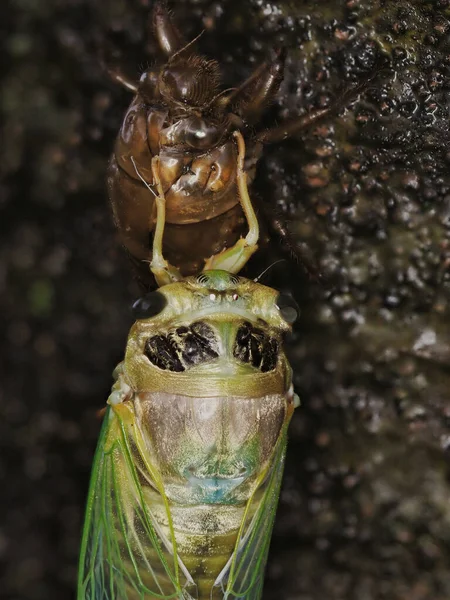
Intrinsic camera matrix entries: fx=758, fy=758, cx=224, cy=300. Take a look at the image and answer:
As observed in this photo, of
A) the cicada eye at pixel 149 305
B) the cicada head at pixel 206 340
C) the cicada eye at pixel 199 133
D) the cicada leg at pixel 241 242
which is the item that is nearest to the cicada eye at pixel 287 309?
the cicada head at pixel 206 340

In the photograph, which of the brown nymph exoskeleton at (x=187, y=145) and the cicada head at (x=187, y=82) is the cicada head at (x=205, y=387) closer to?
the brown nymph exoskeleton at (x=187, y=145)

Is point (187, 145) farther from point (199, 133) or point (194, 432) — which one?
point (194, 432)

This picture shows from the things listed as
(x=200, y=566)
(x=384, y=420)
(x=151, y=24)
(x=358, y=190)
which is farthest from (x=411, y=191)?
(x=200, y=566)

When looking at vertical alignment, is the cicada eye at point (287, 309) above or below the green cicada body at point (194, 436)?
above

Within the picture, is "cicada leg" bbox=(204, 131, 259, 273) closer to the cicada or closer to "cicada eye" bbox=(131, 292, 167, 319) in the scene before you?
the cicada

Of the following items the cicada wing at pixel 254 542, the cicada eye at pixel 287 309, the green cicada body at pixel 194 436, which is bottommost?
the cicada wing at pixel 254 542
